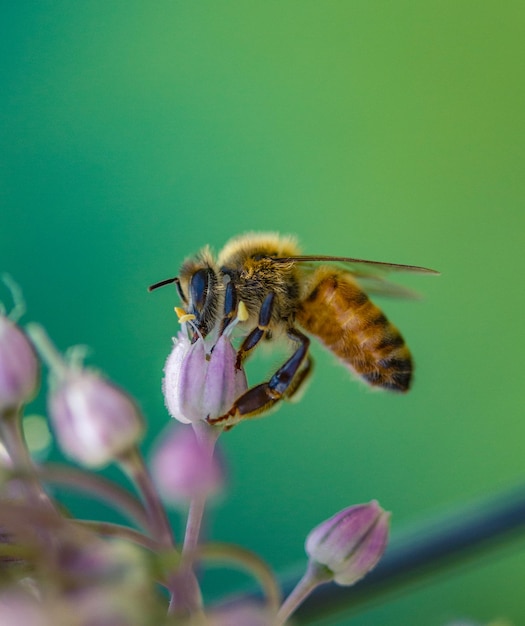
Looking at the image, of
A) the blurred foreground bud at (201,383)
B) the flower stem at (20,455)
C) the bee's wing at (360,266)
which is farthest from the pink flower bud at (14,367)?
the bee's wing at (360,266)

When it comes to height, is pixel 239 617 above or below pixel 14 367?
below

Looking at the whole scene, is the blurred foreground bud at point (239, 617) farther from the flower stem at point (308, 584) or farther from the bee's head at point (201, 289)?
the bee's head at point (201, 289)

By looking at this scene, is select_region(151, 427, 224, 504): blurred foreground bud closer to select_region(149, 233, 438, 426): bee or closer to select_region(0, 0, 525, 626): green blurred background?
select_region(149, 233, 438, 426): bee

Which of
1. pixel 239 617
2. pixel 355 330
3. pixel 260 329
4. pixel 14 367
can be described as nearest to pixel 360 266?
pixel 355 330

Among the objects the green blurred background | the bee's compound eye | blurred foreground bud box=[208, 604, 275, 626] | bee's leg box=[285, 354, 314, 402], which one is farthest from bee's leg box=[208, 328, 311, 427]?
the green blurred background

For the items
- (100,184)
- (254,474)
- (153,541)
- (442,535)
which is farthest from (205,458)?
(100,184)

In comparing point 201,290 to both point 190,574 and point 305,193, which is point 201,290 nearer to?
point 190,574
